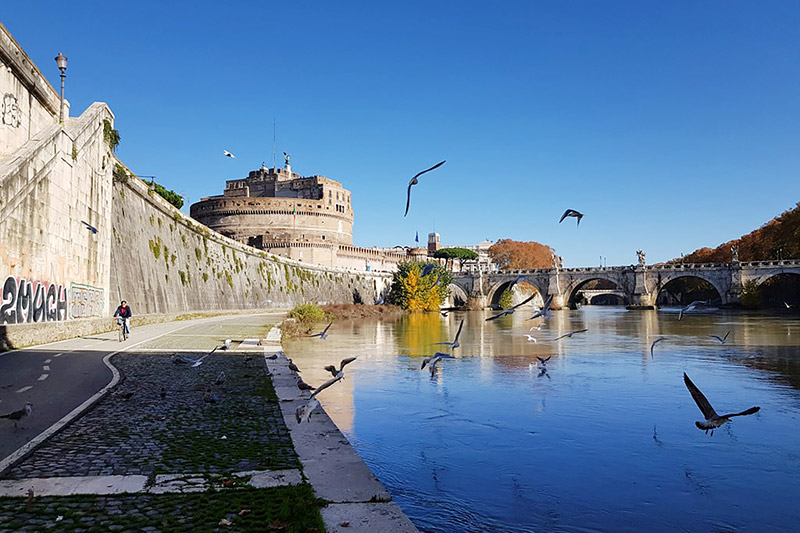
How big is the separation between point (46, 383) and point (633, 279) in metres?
82.4

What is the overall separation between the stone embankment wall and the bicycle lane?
11.7 meters

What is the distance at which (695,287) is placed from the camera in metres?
91.5

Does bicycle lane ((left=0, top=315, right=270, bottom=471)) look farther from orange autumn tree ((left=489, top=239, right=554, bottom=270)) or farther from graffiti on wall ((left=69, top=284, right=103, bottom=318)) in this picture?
orange autumn tree ((left=489, top=239, right=554, bottom=270))

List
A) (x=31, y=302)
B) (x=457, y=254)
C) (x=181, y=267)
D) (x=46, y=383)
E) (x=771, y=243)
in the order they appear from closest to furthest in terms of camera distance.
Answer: (x=46, y=383), (x=31, y=302), (x=181, y=267), (x=771, y=243), (x=457, y=254)

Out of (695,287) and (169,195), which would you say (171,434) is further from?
(695,287)

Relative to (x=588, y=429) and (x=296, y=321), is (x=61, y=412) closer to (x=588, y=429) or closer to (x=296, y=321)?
(x=588, y=429)

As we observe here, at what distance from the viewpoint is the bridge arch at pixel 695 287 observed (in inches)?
2997

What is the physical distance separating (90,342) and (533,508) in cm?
1657

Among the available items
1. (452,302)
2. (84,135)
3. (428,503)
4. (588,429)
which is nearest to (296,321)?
(84,135)

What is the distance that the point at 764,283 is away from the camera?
3091 inches

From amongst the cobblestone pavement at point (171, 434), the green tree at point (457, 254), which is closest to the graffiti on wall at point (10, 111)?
the cobblestone pavement at point (171, 434)

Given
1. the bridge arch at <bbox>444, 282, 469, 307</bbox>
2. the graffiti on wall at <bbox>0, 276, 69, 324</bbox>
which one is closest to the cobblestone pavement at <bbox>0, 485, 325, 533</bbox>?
the graffiti on wall at <bbox>0, 276, 69, 324</bbox>

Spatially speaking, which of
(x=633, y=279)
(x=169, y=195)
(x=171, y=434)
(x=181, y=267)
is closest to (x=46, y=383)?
(x=171, y=434)

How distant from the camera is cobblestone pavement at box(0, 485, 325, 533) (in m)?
4.35
